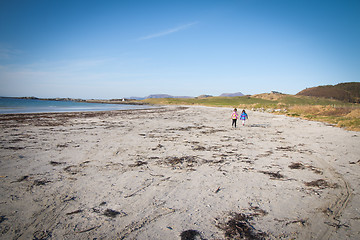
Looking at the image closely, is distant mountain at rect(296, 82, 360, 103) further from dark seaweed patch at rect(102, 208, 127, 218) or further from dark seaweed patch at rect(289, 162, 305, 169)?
dark seaweed patch at rect(102, 208, 127, 218)

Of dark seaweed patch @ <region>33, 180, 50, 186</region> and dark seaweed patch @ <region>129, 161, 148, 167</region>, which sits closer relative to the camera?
dark seaweed patch @ <region>33, 180, 50, 186</region>

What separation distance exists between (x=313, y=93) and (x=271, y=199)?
106 m

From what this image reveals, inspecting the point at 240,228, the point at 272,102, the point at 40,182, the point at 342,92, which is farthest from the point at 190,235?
the point at 342,92

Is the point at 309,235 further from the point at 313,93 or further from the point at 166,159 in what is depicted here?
the point at 313,93

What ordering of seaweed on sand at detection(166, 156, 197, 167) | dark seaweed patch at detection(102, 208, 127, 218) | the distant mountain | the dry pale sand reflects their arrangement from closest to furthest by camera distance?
the dry pale sand < dark seaweed patch at detection(102, 208, 127, 218) < seaweed on sand at detection(166, 156, 197, 167) < the distant mountain

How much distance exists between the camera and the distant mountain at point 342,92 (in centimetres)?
6367

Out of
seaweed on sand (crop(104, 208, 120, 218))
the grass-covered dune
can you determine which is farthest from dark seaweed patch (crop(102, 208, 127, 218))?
the grass-covered dune

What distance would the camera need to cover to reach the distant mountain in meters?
63.7

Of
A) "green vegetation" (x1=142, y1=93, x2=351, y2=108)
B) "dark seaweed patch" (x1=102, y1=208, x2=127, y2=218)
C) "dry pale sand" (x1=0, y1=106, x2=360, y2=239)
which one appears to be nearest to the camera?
"dry pale sand" (x1=0, y1=106, x2=360, y2=239)

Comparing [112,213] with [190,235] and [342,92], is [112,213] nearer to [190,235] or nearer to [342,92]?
[190,235]

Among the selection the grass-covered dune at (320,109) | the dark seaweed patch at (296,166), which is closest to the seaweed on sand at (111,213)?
the dark seaweed patch at (296,166)

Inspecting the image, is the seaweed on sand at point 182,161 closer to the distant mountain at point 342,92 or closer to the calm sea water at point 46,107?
the calm sea water at point 46,107

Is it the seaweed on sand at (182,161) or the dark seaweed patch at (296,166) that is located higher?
the seaweed on sand at (182,161)

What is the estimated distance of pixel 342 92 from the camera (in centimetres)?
7100
